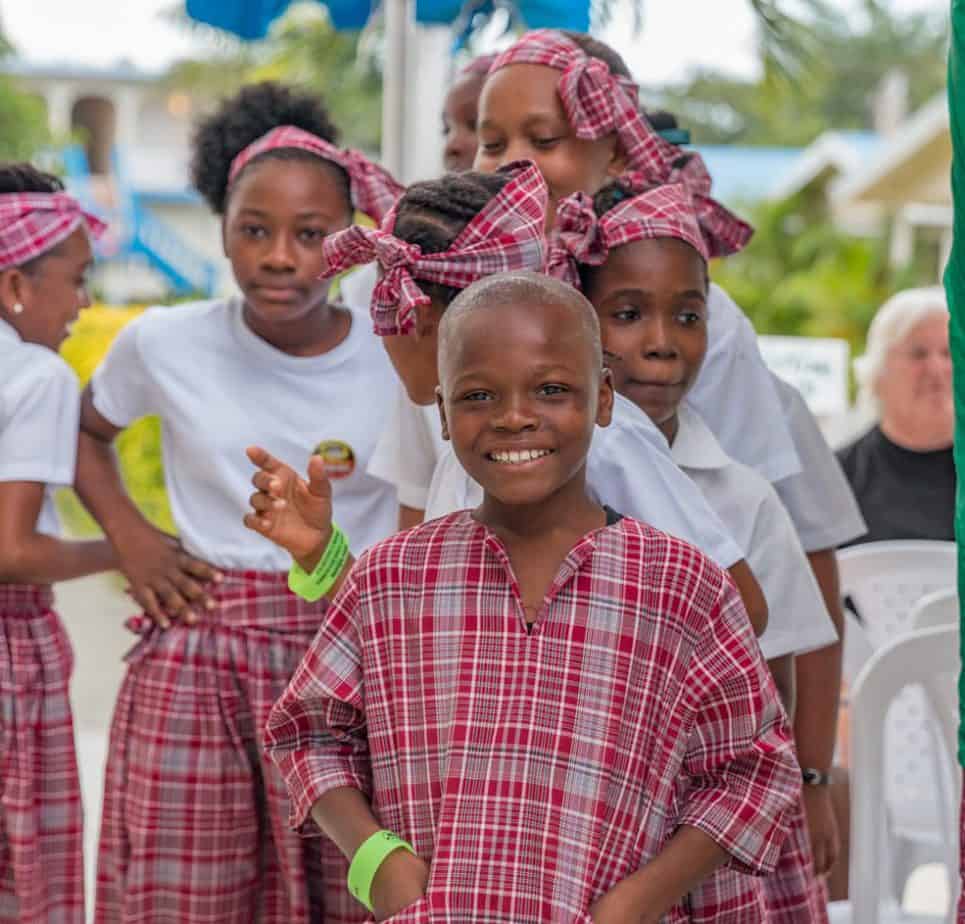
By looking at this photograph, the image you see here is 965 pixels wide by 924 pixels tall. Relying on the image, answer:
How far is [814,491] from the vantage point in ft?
9.45

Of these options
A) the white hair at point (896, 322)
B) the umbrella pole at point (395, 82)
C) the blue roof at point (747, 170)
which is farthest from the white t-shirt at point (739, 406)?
the blue roof at point (747, 170)

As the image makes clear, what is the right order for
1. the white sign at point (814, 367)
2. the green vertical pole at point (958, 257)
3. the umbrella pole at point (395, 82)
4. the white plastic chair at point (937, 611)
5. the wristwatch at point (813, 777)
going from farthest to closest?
1. the white sign at point (814, 367)
2. the umbrella pole at point (395, 82)
3. the white plastic chair at point (937, 611)
4. the wristwatch at point (813, 777)
5. the green vertical pole at point (958, 257)

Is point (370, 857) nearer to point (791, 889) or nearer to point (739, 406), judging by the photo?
point (791, 889)

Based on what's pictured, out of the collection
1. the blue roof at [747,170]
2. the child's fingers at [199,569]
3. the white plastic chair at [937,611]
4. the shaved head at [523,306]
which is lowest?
the white plastic chair at [937,611]

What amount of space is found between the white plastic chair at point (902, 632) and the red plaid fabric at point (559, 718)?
189 cm

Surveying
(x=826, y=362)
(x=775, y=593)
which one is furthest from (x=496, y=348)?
(x=826, y=362)

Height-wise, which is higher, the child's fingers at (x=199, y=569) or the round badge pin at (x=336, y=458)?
the round badge pin at (x=336, y=458)

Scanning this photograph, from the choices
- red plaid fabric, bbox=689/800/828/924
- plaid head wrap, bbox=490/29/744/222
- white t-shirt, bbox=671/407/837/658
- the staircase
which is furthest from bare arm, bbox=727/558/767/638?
the staircase

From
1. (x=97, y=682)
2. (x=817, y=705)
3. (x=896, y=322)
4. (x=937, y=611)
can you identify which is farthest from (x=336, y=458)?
(x=97, y=682)

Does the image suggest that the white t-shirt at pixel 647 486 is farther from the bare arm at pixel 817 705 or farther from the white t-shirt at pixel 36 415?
the white t-shirt at pixel 36 415

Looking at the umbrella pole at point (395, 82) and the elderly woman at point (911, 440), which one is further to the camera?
the umbrella pole at point (395, 82)

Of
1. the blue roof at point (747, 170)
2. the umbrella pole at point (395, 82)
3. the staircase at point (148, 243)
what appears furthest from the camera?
the staircase at point (148, 243)

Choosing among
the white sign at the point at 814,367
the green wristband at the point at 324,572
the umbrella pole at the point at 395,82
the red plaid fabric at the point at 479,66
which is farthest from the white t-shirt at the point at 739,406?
the white sign at the point at 814,367

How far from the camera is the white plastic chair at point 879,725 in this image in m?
2.98
